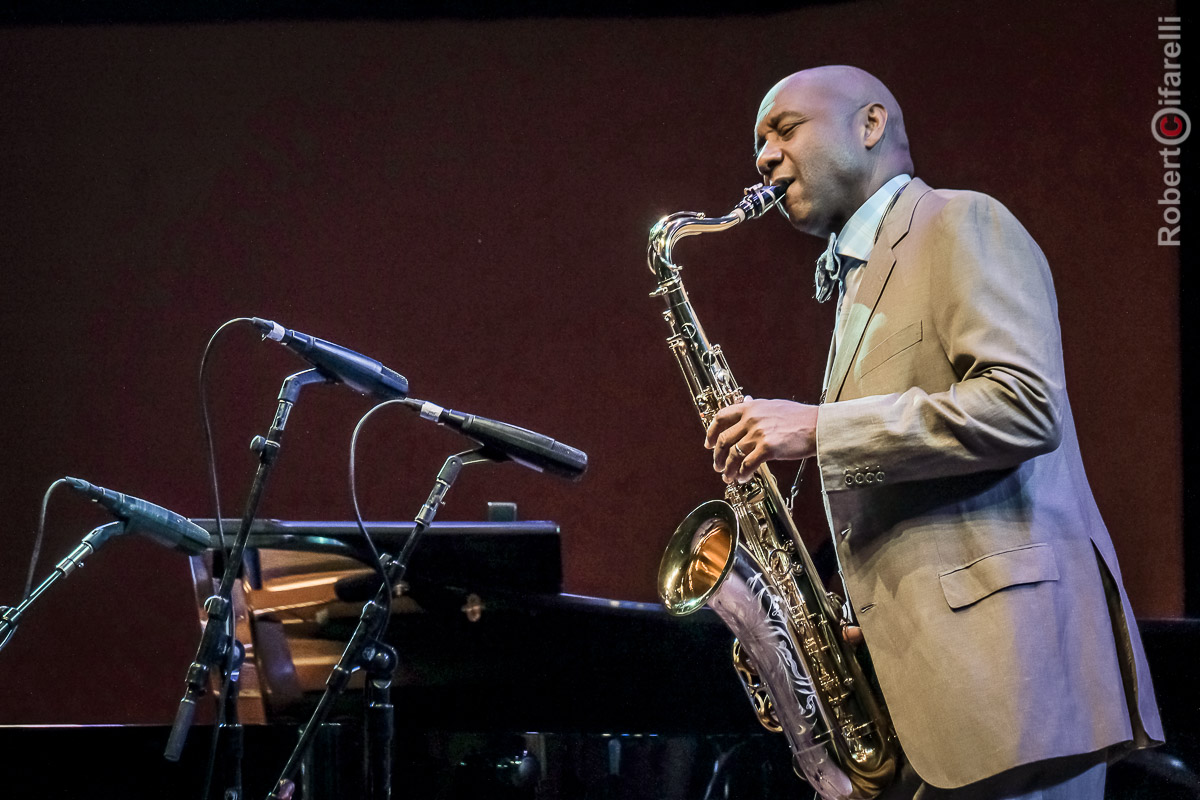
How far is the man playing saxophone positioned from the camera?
66.9 inches

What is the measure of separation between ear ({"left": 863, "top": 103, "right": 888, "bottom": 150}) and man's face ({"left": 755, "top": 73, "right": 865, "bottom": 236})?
24 mm

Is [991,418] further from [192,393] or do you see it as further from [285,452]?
[192,393]

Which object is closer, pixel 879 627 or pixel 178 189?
pixel 879 627

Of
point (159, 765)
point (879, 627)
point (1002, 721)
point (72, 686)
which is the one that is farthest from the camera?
point (72, 686)

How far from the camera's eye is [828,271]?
233 cm

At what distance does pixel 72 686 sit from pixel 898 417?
4118mm

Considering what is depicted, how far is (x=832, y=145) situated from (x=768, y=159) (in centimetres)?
16

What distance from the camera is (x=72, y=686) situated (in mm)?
4480

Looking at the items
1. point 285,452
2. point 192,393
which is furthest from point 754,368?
point 192,393

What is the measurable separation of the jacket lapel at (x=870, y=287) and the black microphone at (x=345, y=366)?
3.03 feet

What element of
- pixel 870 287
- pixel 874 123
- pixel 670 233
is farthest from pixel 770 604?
pixel 874 123

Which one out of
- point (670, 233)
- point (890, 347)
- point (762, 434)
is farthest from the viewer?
point (670, 233)

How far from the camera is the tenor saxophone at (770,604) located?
2.14 m

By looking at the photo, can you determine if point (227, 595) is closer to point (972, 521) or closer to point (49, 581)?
point (49, 581)
